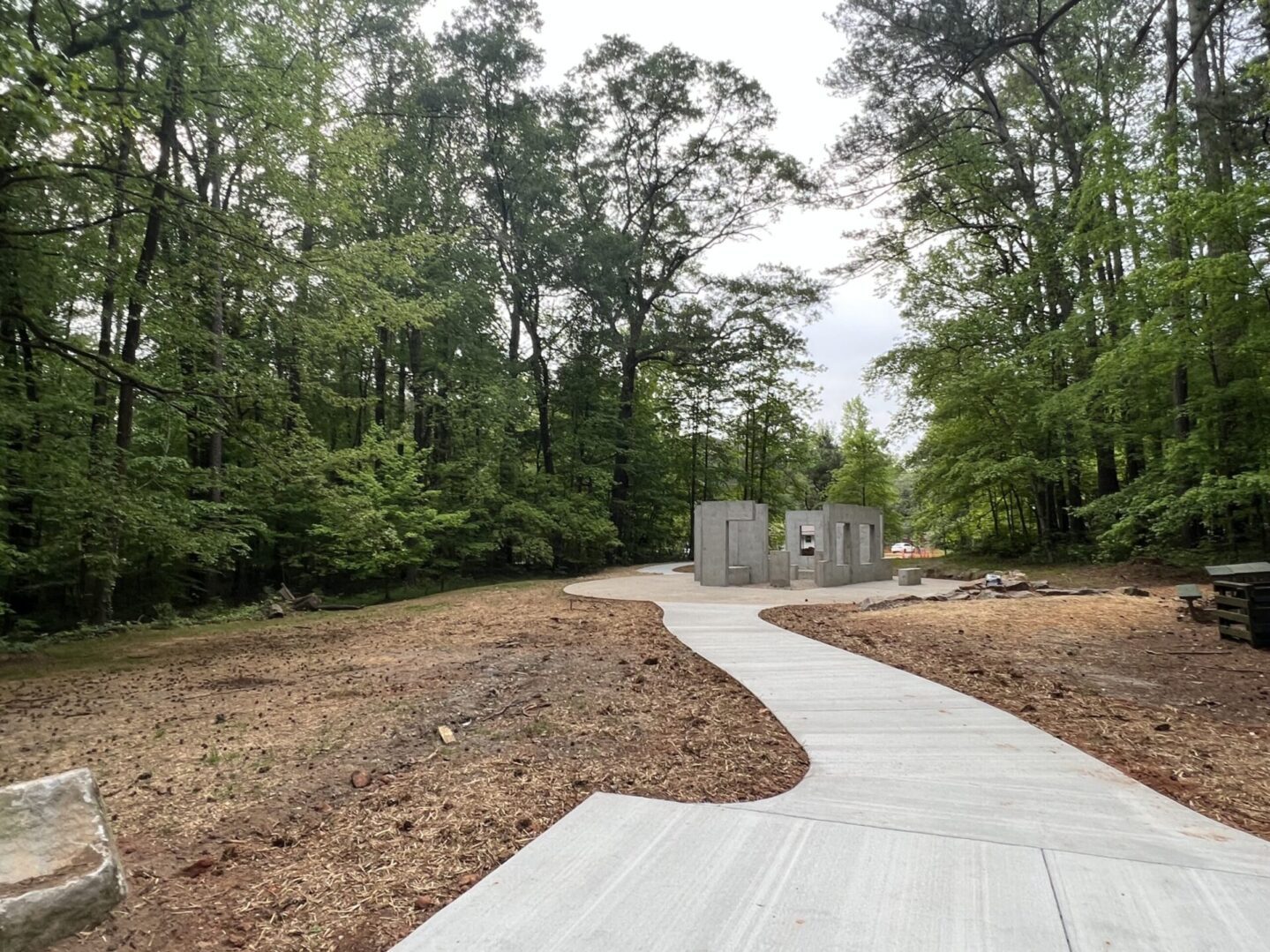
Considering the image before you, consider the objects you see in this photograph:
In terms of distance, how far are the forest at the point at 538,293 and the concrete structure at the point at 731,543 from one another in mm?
5243

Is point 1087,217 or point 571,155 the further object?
point 571,155

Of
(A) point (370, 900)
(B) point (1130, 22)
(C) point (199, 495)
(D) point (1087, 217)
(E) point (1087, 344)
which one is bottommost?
(A) point (370, 900)

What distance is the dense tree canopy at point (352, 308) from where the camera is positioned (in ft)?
25.4

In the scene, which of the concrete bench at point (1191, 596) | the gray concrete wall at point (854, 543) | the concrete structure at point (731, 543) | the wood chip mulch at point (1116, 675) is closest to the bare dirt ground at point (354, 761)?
the wood chip mulch at point (1116, 675)

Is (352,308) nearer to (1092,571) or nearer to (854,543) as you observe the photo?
(854,543)

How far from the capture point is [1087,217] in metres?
13.5

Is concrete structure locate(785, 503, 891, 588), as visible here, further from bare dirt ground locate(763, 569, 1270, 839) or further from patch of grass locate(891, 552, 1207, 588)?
bare dirt ground locate(763, 569, 1270, 839)

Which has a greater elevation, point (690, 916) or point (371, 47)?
point (371, 47)

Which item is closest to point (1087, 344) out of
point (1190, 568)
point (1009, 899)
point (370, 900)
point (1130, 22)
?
point (1190, 568)

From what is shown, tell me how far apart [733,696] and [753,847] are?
2218mm

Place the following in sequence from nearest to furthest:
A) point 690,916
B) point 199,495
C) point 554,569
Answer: point 690,916
point 199,495
point 554,569

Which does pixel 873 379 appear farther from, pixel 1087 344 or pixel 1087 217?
Result: pixel 1087 217

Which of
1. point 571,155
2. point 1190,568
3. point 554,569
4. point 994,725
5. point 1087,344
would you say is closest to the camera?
point 994,725

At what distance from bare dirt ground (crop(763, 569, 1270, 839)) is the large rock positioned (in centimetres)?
408
